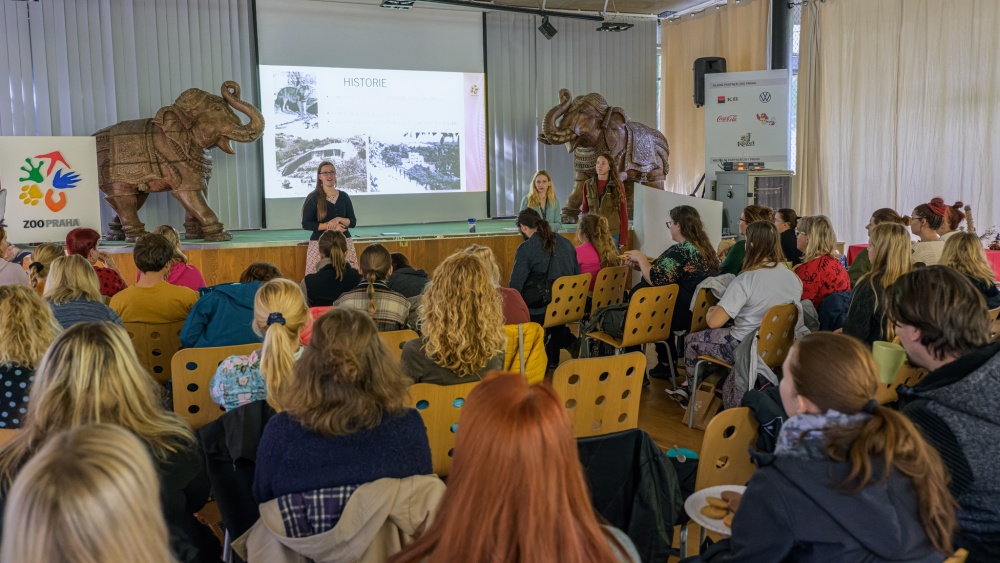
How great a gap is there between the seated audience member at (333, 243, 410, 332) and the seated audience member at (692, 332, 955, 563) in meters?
2.23

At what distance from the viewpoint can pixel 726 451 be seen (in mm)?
2223

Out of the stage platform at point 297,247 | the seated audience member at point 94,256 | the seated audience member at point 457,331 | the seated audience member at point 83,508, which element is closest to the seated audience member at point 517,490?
the seated audience member at point 83,508

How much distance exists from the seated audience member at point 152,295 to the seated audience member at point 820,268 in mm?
3277

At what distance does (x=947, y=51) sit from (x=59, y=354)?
8.17 metres

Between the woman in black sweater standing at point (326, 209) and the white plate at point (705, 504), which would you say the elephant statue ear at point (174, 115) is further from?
the white plate at point (705, 504)

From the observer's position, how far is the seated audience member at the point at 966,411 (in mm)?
1786

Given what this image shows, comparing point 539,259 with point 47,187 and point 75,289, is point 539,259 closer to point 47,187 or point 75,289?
point 75,289

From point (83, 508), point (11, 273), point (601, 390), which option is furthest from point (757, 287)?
point (11, 273)

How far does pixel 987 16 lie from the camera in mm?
7215

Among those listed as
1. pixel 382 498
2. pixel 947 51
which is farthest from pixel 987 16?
pixel 382 498

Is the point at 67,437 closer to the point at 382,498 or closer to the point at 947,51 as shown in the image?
the point at 382,498

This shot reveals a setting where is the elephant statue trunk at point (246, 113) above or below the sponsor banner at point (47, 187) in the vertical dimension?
above

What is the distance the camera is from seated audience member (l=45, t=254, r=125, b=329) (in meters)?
3.21

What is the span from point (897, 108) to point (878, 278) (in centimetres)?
538
